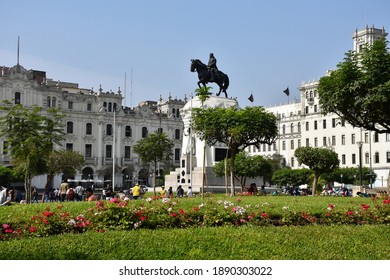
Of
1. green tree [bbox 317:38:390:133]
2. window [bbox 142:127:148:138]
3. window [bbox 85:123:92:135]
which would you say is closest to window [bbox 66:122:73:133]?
window [bbox 85:123:92:135]

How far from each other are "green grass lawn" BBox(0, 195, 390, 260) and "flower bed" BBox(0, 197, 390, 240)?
1.68ft

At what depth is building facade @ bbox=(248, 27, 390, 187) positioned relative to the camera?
229ft

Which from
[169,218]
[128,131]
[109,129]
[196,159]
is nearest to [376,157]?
[128,131]

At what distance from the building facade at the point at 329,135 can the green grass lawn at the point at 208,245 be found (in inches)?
2244

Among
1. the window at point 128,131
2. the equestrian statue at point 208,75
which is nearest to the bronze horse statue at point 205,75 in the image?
the equestrian statue at point 208,75

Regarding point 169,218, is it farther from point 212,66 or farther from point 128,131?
point 128,131

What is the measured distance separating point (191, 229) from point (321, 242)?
284cm

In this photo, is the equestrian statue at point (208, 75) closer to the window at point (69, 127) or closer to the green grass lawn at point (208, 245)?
the green grass lawn at point (208, 245)

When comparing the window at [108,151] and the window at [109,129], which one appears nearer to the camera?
the window at [108,151]

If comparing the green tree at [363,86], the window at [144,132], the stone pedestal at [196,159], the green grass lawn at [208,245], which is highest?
the window at [144,132]

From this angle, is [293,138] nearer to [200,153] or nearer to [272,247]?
[200,153]

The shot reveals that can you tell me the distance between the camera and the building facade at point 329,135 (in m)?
69.8

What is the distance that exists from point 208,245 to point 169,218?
2579 mm

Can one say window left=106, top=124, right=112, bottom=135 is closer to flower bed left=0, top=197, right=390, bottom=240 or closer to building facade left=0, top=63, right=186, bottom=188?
building facade left=0, top=63, right=186, bottom=188
